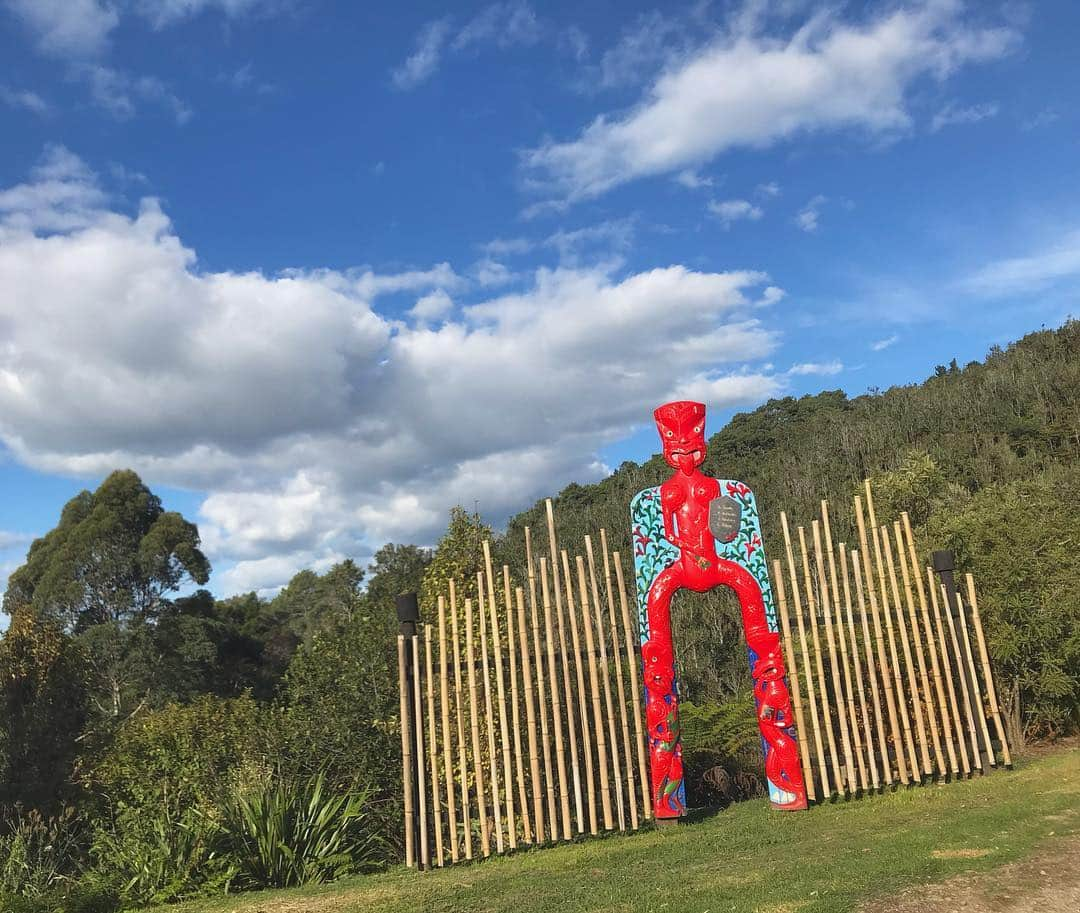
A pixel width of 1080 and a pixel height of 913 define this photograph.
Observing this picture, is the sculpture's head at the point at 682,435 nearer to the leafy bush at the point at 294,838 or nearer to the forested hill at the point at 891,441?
the leafy bush at the point at 294,838

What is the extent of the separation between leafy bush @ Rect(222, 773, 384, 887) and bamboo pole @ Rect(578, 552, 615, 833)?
1801mm

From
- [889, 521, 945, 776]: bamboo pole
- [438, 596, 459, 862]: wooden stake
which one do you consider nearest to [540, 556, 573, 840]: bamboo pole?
[438, 596, 459, 862]: wooden stake

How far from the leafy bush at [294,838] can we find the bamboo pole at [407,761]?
407mm

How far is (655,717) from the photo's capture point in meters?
6.29

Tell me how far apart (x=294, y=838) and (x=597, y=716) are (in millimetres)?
2371

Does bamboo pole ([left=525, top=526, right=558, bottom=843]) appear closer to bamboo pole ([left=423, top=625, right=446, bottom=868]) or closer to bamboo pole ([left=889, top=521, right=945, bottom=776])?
bamboo pole ([left=423, top=625, right=446, bottom=868])

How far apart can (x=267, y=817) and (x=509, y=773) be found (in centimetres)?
179

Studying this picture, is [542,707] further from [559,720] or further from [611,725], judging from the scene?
[611,725]

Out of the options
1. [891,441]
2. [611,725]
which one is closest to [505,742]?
[611,725]

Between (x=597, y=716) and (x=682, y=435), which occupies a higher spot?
(x=682, y=435)

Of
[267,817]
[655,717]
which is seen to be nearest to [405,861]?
[267,817]

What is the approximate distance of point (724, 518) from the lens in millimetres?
6613

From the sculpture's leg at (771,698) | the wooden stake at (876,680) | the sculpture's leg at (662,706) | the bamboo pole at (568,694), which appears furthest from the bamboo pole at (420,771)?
the wooden stake at (876,680)

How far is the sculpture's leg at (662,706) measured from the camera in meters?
6.13
